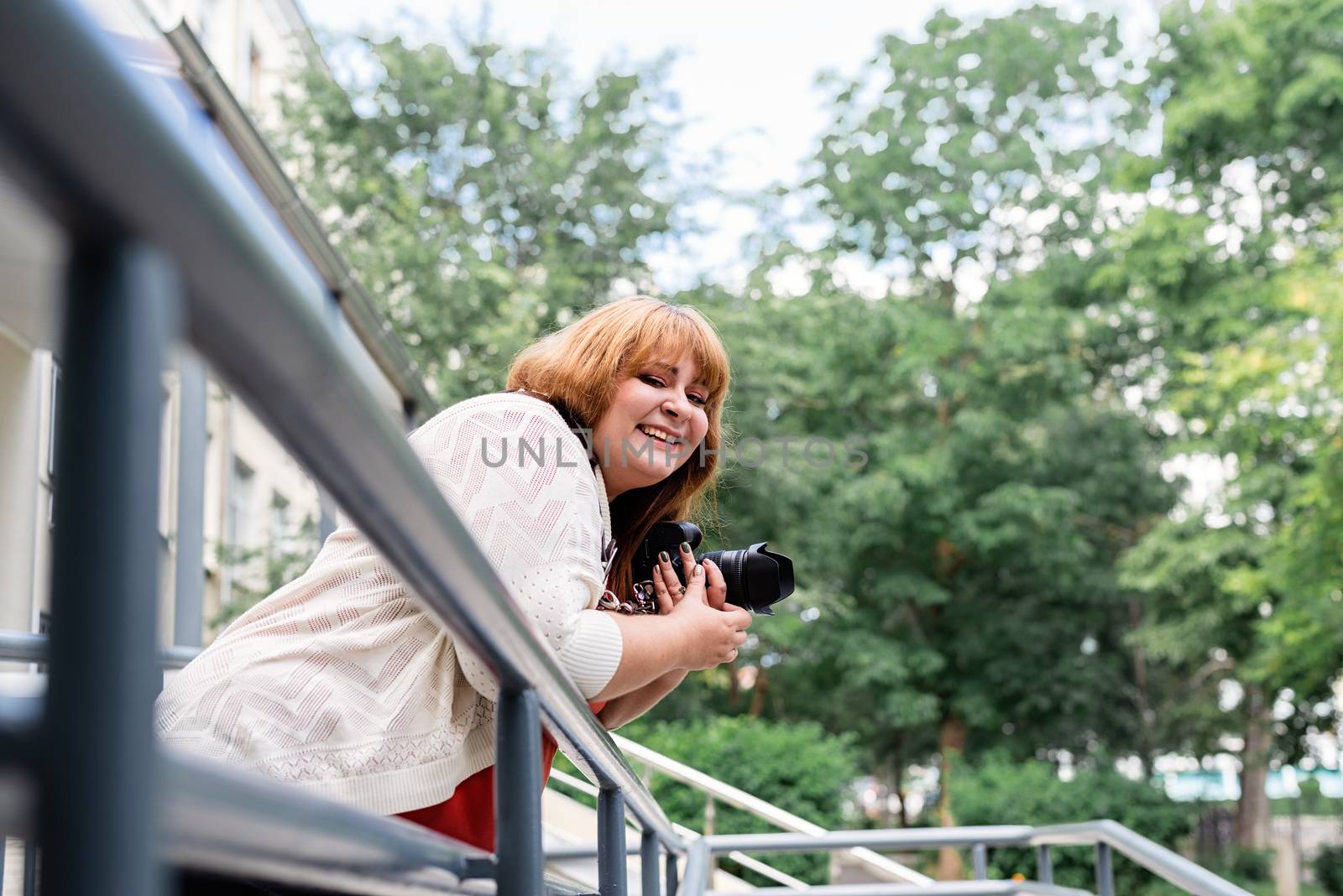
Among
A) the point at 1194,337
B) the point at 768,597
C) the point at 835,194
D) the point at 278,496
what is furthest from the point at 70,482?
the point at 835,194

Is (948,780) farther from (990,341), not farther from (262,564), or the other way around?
(262,564)

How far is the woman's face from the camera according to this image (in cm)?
164

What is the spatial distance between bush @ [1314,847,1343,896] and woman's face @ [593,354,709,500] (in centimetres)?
1647

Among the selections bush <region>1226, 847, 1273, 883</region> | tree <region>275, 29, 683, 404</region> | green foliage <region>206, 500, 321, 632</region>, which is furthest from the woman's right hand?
bush <region>1226, 847, 1273, 883</region>

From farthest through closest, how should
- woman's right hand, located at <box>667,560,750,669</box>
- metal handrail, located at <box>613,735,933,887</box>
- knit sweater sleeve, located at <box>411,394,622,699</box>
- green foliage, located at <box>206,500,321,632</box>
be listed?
green foliage, located at <box>206,500,321,632</box> < metal handrail, located at <box>613,735,933,887</box> < woman's right hand, located at <box>667,560,750,669</box> < knit sweater sleeve, located at <box>411,394,622,699</box>

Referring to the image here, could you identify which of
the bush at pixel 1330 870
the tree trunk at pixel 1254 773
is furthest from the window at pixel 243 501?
the tree trunk at pixel 1254 773

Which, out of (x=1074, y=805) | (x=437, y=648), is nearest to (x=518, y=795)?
(x=437, y=648)

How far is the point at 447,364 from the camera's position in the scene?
12.4 m

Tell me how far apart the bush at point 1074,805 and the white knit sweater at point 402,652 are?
517 inches

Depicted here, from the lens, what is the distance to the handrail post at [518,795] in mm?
896

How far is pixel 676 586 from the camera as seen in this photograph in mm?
1658

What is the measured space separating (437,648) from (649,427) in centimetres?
53

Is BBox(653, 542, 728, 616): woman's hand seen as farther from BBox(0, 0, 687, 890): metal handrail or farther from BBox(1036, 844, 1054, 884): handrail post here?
BBox(1036, 844, 1054, 884): handrail post

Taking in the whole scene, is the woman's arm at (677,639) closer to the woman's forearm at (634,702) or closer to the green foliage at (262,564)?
the woman's forearm at (634,702)
